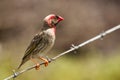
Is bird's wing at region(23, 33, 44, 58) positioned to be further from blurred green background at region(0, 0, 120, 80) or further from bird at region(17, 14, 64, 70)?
blurred green background at region(0, 0, 120, 80)

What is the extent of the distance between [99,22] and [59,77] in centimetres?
407

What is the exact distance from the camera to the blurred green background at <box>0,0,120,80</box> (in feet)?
38.7

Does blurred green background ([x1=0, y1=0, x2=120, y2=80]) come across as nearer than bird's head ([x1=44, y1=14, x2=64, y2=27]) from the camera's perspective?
No

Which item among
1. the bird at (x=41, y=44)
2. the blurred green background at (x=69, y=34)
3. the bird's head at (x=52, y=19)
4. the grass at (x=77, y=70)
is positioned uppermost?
the blurred green background at (x=69, y=34)

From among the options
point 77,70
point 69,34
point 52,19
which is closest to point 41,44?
point 52,19

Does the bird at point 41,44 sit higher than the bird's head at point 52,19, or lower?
higher

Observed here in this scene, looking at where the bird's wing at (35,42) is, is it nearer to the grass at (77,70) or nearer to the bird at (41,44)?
the bird at (41,44)

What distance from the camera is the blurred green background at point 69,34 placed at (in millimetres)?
11781

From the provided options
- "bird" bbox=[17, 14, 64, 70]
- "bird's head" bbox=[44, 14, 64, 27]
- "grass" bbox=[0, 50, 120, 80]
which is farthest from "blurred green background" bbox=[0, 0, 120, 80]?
"bird's head" bbox=[44, 14, 64, 27]

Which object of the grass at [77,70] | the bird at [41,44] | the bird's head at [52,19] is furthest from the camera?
the grass at [77,70]

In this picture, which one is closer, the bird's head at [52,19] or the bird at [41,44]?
the bird's head at [52,19]

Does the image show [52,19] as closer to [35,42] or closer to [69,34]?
[35,42]

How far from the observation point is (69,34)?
50.0 ft

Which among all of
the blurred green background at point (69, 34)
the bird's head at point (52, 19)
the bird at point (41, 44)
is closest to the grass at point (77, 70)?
the blurred green background at point (69, 34)
